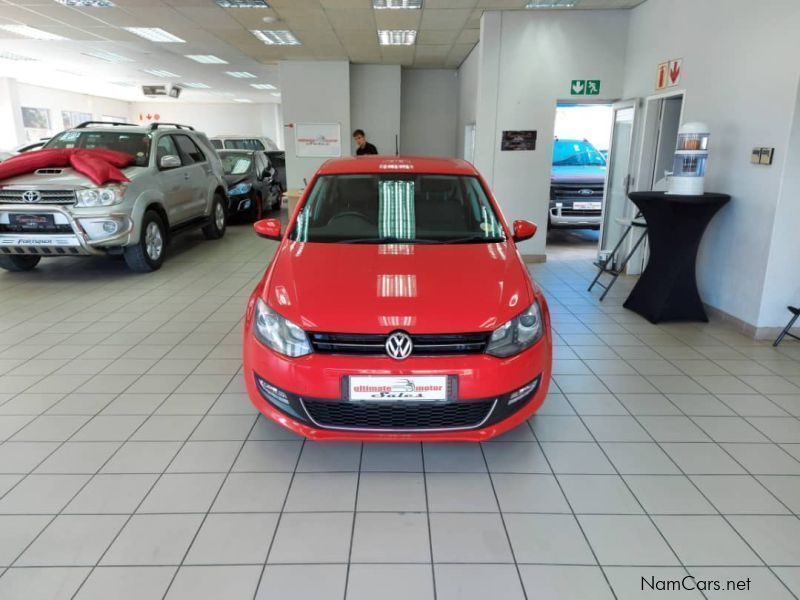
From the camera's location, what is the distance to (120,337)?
433 centimetres

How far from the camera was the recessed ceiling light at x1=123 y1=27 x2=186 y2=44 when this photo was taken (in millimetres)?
8695

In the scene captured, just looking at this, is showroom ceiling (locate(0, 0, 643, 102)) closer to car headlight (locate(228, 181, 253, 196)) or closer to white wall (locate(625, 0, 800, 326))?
white wall (locate(625, 0, 800, 326))

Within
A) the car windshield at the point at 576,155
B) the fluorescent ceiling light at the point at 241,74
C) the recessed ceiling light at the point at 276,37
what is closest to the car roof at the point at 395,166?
the recessed ceiling light at the point at 276,37

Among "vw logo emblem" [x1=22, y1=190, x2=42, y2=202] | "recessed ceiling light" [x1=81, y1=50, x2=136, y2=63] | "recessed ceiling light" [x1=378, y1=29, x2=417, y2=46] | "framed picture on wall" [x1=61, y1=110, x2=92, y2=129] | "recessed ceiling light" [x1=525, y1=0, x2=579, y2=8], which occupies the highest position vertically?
"recessed ceiling light" [x1=81, y1=50, x2=136, y2=63]

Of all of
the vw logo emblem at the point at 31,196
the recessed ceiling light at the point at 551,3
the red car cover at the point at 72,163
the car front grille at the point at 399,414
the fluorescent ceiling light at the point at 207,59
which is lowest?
the car front grille at the point at 399,414

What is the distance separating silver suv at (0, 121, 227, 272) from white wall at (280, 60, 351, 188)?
3.89 m

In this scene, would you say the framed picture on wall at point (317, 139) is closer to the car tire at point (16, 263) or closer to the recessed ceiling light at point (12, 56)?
the car tire at point (16, 263)

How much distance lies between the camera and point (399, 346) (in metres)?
2.28

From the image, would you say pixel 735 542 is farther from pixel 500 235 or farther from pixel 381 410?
pixel 500 235

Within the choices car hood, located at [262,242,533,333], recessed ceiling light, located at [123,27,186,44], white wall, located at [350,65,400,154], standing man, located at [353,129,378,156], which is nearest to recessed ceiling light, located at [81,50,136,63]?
recessed ceiling light, located at [123,27,186,44]

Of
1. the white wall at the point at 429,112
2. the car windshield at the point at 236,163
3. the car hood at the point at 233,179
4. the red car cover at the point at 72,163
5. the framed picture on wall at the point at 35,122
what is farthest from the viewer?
the framed picture on wall at the point at 35,122

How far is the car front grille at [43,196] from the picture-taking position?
18.4ft

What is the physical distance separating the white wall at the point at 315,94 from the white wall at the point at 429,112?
1859mm

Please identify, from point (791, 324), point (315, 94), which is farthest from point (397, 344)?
point (315, 94)
